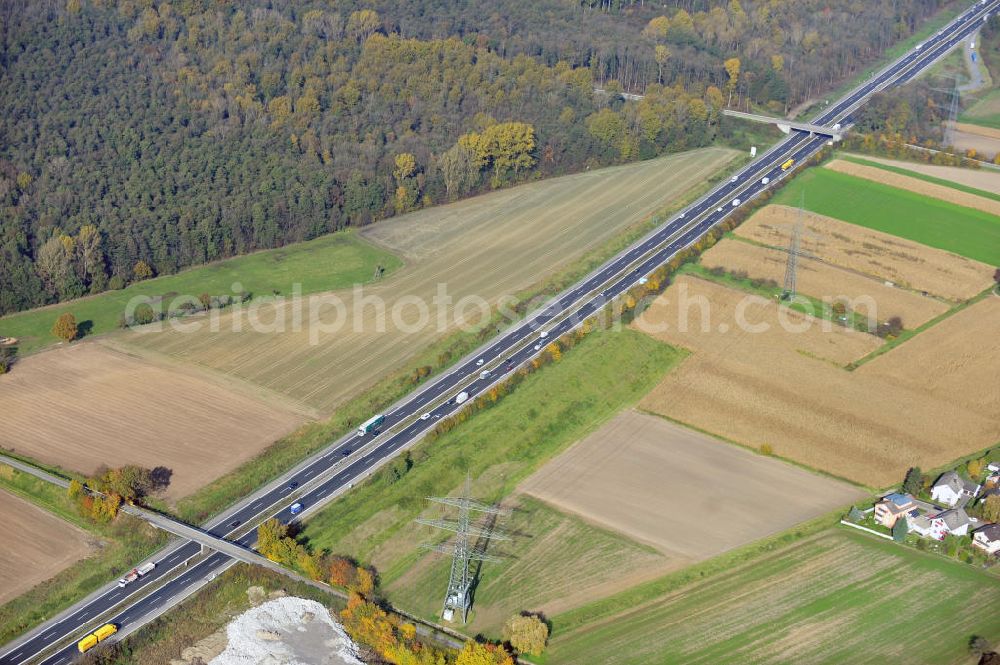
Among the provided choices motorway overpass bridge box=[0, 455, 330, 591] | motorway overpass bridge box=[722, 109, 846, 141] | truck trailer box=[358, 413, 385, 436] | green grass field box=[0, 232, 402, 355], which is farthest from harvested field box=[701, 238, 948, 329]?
motorway overpass bridge box=[0, 455, 330, 591]

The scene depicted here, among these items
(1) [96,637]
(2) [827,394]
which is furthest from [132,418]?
(2) [827,394]

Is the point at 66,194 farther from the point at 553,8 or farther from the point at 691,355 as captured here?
the point at 553,8

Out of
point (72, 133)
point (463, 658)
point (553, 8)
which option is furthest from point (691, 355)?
point (553, 8)

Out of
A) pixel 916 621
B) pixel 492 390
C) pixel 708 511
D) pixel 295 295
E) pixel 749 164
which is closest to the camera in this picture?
pixel 916 621

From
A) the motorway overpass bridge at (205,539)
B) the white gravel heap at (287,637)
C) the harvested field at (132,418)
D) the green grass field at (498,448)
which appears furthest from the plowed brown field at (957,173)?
the white gravel heap at (287,637)

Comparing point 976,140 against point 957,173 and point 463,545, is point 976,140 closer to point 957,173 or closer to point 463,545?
point 957,173
